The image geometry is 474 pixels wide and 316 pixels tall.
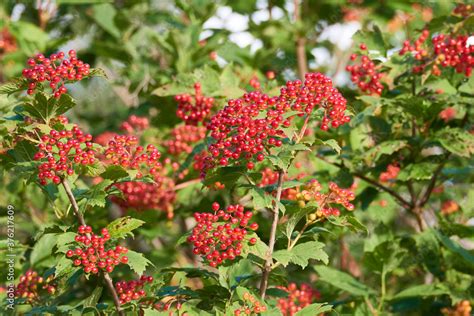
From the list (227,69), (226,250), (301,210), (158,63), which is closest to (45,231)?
(226,250)

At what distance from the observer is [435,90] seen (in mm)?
4793

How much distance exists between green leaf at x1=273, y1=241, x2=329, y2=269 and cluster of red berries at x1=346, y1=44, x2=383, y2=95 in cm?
155

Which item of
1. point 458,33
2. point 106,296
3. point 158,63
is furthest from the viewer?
point 158,63

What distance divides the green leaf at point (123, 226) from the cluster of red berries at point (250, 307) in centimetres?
63

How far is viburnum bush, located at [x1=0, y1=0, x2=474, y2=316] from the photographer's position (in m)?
3.37

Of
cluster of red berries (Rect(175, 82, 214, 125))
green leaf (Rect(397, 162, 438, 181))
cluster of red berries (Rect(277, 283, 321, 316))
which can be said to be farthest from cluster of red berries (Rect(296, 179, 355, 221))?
cluster of red berries (Rect(175, 82, 214, 125))

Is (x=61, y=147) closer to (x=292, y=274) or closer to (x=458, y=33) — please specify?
(x=458, y=33)

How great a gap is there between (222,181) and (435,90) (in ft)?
6.55

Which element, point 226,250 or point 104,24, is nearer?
point 226,250

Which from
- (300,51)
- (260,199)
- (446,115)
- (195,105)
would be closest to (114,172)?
(260,199)

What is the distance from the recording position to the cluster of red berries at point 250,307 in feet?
10.5

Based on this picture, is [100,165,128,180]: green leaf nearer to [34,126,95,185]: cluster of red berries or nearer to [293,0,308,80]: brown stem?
[34,126,95,185]: cluster of red berries

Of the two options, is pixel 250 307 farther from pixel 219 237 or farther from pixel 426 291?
pixel 426 291

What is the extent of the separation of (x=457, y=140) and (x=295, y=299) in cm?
144
